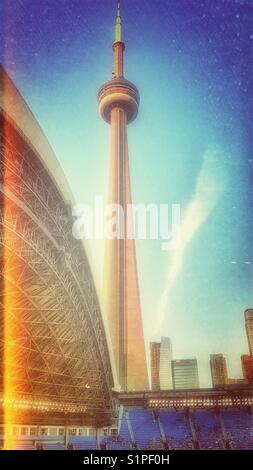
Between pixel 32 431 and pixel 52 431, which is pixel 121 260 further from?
pixel 32 431

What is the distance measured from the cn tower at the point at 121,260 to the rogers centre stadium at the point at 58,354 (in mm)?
23206

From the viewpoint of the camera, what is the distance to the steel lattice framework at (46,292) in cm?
1933

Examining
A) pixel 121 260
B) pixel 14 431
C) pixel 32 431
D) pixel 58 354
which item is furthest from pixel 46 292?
pixel 121 260

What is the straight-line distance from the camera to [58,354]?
104 feet

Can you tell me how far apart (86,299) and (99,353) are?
7.53m

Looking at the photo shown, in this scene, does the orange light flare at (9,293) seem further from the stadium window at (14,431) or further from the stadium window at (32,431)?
the stadium window at (32,431)

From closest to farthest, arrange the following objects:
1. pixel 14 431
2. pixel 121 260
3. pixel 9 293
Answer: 1. pixel 9 293
2. pixel 14 431
3. pixel 121 260

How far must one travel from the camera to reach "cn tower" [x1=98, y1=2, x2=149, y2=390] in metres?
62.0

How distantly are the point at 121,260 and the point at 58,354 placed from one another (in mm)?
36118

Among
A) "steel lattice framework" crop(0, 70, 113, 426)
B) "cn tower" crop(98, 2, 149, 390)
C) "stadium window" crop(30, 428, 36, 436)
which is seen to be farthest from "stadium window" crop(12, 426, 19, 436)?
"cn tower" crop(98, 2, 149, 390)

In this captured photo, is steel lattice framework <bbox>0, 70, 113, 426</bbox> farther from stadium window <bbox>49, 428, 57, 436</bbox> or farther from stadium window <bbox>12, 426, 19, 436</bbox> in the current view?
stadium window <bbox>12, 426, 19, 436</bbox>

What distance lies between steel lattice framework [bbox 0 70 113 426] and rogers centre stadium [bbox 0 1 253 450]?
7 cm

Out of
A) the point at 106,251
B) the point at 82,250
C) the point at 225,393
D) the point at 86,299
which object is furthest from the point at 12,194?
the point at 106,251
